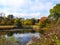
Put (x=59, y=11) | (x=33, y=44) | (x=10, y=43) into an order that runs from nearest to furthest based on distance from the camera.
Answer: (x=33, y=44) → (x=10, y=43) → (x=59, y=11)

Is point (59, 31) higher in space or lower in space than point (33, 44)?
higher

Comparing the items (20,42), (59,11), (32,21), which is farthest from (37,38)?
(32,21)

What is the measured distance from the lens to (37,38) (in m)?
6.01

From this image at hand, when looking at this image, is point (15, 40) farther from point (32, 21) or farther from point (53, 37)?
point (32, 21)

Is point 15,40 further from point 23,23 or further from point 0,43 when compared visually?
point 23,23

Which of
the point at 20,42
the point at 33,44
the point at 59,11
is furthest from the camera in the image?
the point at 59,11

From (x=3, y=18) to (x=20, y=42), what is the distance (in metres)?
29.8

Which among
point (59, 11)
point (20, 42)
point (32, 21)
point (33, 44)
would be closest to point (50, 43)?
point (33, 44)

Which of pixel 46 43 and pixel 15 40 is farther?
pixel 15 40

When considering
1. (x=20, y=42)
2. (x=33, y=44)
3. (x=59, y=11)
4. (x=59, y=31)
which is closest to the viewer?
(x=59, y=31)

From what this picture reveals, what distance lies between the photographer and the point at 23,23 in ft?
120

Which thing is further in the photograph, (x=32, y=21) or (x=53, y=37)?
(x=32, y=21)

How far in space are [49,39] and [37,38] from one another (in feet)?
1.10

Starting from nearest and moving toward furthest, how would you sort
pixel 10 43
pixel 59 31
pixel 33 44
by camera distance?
pixel 59 31 < pixel 33 44 < pixel 10 43
